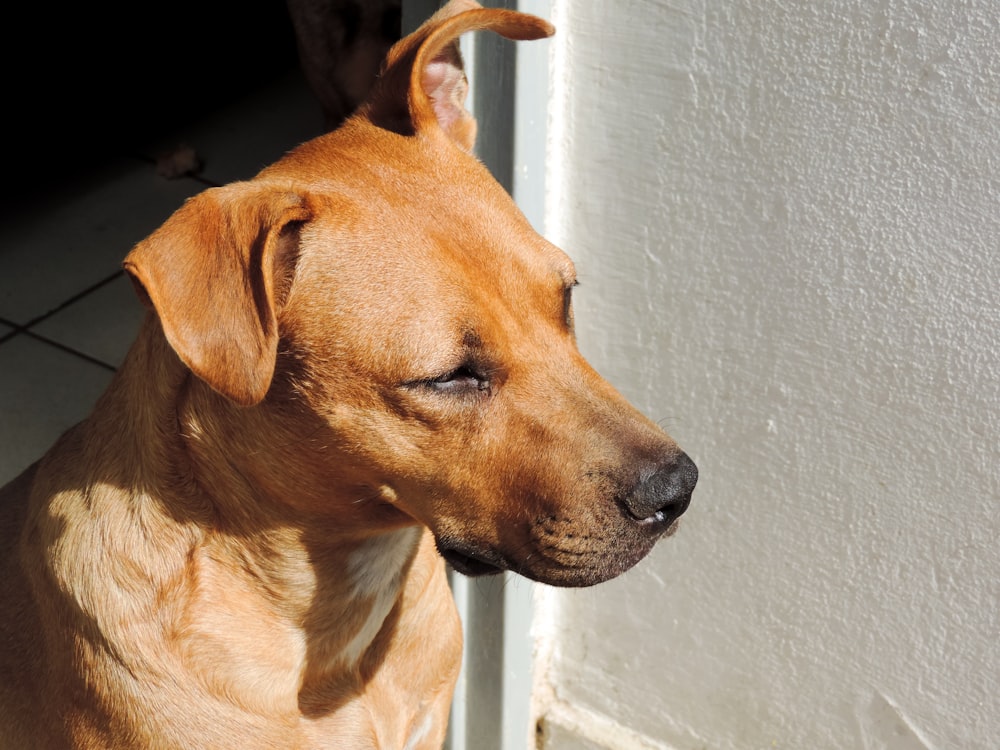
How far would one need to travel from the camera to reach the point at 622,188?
2895 millimetres

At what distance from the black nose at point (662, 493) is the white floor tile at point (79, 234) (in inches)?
148

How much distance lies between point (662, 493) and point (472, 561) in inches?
16.1

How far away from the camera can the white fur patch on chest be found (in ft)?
8.21

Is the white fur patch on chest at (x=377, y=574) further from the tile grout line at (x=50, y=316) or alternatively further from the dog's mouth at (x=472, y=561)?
the tile grout line at (x=50, y=316)

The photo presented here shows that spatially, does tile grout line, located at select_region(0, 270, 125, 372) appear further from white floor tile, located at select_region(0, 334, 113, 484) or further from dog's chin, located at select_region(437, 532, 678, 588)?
dog's chin, located at select_region(437, 532, 678, 588)

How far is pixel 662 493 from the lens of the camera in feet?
6.90

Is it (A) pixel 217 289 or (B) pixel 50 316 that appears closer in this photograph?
(A) pixel 217 289

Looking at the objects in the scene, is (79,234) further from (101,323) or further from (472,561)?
(472,561)

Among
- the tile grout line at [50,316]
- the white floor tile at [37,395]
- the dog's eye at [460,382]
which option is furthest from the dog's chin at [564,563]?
the tile grout line at [50,316]

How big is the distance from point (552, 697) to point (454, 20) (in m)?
2.26

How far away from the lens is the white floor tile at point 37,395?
4402 millimetres

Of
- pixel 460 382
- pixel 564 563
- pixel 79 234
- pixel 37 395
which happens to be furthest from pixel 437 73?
pixel 79 234

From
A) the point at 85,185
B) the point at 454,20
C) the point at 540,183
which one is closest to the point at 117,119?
the point at 85,185

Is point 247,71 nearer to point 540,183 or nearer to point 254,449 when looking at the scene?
point 540,183
